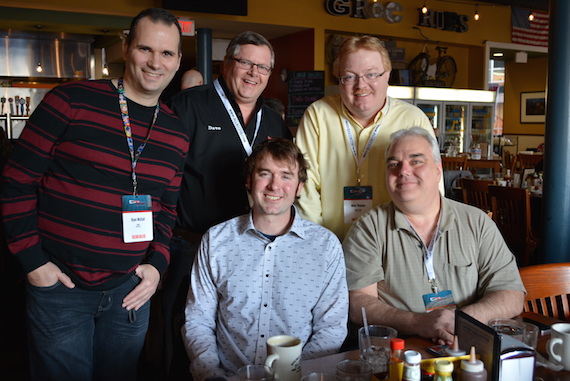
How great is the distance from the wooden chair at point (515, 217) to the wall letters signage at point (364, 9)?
5965mm

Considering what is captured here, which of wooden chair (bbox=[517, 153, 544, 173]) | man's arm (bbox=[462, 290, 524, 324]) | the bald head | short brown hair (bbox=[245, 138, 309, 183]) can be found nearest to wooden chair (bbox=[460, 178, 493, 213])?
the bald head

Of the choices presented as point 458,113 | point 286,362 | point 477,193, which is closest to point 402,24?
point 458,113

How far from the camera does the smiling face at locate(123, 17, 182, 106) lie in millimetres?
1989

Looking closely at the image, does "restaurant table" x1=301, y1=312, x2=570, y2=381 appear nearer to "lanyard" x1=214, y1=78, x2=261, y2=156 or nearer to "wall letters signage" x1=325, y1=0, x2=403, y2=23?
"lanyard" x1=214, y1=78, x2=261, y2=156

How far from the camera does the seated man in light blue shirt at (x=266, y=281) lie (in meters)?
1.94

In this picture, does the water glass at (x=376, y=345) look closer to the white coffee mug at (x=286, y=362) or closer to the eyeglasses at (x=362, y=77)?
the white coffee mug at (x=286, y=362)

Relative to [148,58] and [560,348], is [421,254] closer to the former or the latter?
[560,348]

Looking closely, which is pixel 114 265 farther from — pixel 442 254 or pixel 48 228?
pixel 442 254

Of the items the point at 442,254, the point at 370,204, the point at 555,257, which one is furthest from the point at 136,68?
the point at 555,257

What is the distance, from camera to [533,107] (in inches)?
570

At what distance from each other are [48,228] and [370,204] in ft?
4.51

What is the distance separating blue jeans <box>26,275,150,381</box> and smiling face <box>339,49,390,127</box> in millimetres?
1224

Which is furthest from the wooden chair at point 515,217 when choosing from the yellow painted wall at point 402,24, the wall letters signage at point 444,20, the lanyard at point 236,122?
the wall letters signage at point 444,20

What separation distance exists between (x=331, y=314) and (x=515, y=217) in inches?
140
